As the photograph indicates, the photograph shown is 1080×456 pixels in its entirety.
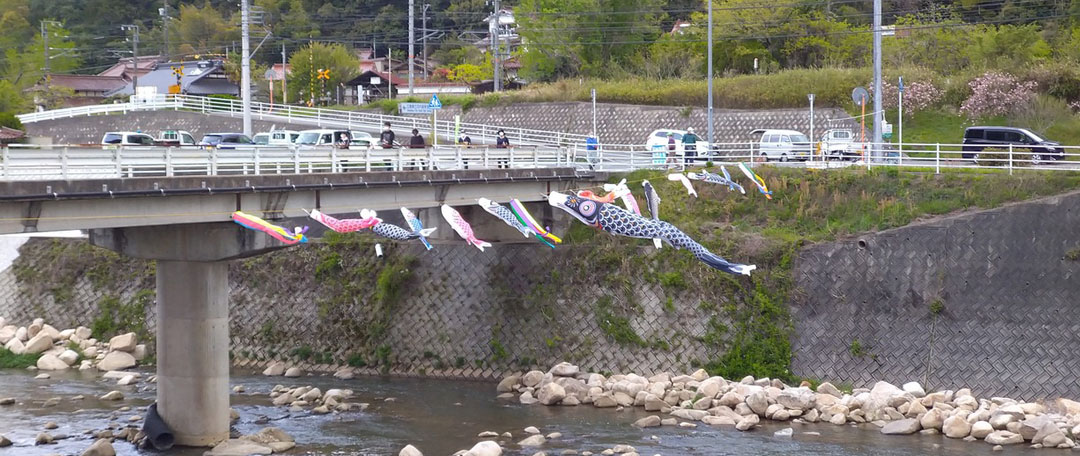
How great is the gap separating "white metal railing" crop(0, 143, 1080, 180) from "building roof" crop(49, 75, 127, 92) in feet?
183

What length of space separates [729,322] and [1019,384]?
7293mm

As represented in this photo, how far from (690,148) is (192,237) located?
22.9 metres

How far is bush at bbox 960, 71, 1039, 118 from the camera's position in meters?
47.0

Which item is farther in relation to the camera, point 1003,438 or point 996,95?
point 996,95

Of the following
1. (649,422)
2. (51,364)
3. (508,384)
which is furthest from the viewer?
(51,364)

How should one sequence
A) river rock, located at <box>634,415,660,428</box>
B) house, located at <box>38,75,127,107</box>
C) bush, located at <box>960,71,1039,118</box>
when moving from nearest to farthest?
river rock, located at <box>634,415,660,428</box>
bush, located at <box>960,71,1039,118</box>
house, located at <box>38,75,127,107</box>

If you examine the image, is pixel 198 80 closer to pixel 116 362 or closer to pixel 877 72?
pixel 116 362

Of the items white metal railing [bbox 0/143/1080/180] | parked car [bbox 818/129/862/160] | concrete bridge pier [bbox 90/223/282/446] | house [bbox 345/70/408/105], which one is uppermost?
house [bbox 345/70/408/105]

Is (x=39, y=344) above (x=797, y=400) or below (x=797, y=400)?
above

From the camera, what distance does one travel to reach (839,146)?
41812 millimetres

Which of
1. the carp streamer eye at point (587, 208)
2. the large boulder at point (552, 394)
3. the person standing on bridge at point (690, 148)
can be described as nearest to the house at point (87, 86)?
the person standing on bridge at point (690, 148)

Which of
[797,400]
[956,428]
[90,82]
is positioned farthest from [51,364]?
[90,82]

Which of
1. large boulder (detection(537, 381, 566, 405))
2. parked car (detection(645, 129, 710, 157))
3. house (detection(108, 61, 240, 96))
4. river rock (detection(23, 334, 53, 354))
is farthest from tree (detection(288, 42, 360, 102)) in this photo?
large boulder (detection(537, 381, 566, 405))

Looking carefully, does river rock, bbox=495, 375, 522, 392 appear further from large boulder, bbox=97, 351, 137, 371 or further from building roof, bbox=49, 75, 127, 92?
building roof, bbox=49, 75, 127, 92
